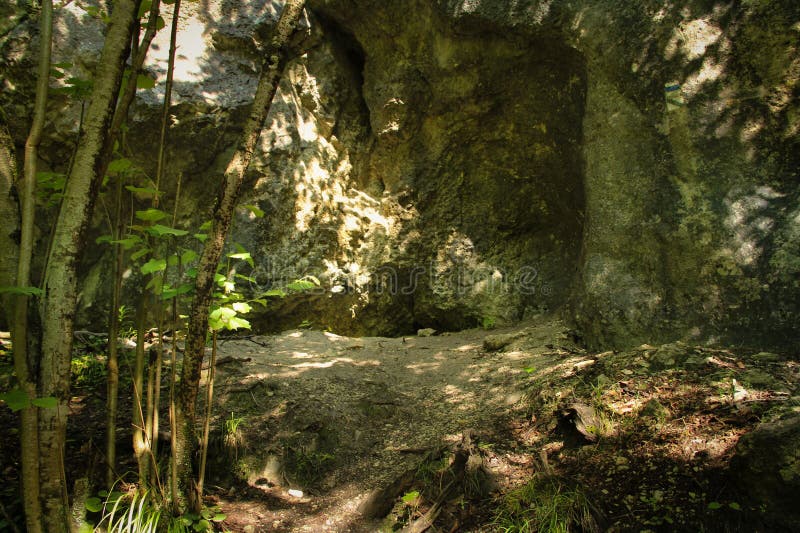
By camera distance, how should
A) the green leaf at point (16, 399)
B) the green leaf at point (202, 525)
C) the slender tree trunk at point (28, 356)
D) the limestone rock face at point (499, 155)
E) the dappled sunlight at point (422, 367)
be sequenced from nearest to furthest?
the green leaf at point (16, 399) < the slender tree trunk at point (28, 356) < the green leaf at point (202, 525) < the limestone rock face at point (499, 155) < the dappled sunlight at point (422, 367)

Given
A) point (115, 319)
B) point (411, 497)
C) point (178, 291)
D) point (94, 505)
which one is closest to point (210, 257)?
point (178, 291)

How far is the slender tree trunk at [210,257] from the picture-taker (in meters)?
2.46

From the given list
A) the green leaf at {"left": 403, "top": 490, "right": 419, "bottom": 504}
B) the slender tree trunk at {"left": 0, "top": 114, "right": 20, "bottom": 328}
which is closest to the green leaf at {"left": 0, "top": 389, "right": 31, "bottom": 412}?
the slender tree trunk at {"left": 0, "top": 114, "right": 20, "bottom": 328}

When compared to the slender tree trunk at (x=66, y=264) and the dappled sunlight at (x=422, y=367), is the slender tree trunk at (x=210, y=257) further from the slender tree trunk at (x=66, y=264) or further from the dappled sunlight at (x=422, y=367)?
the dappled sunlight at (x=422, y=367)

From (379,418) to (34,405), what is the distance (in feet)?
8.34

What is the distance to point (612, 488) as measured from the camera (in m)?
2.51

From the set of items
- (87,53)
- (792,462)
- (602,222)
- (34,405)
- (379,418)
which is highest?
(87,53)

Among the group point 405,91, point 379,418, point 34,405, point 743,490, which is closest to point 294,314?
point 379,418

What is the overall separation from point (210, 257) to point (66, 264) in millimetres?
604

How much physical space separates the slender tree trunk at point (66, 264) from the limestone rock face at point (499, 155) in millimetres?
985

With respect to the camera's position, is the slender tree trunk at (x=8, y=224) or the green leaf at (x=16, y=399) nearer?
the green leaf at (x=16, y=399)

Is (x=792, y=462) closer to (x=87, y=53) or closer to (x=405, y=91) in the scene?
(x=405, y=91)

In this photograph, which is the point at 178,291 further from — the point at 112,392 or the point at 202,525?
the point at 202,525

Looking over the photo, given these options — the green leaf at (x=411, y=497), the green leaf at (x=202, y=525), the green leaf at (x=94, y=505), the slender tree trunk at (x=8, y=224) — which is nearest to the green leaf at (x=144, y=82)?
the slender tree trunk at (x=8, y=224)
